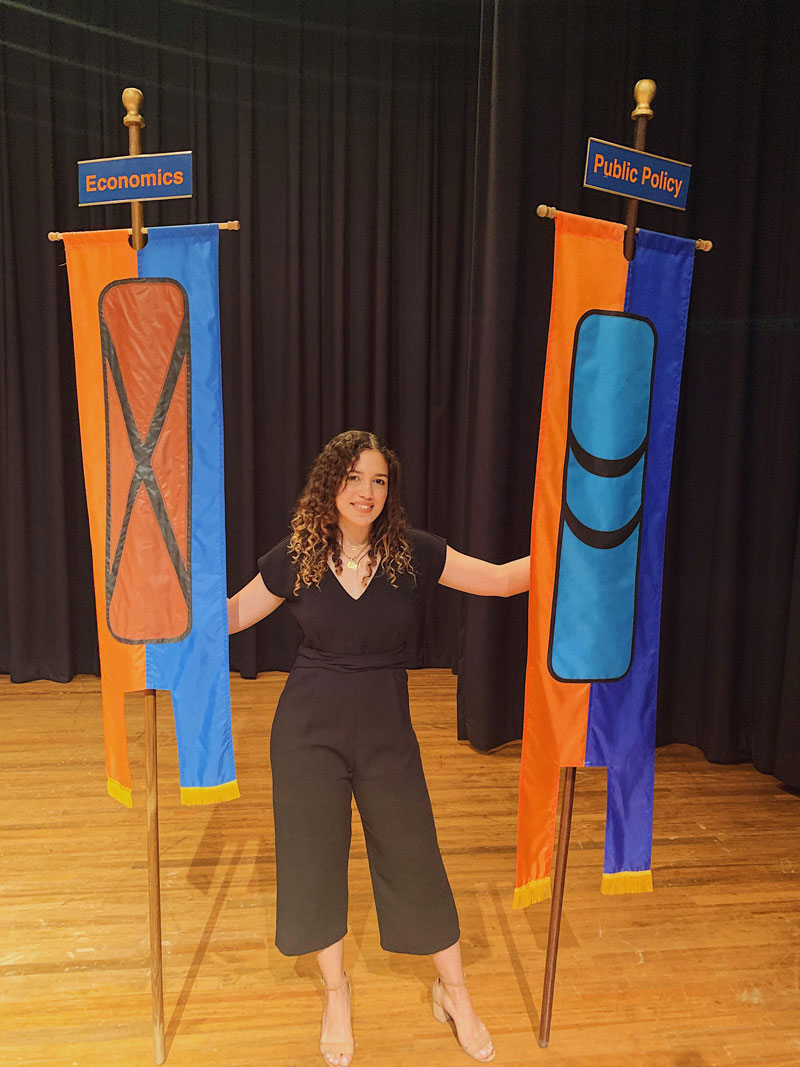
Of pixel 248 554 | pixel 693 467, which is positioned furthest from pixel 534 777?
pixel 248 554

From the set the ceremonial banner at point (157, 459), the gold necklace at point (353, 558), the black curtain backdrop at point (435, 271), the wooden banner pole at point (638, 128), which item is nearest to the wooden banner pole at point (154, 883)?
the ceremonial banner at point (157, 459)

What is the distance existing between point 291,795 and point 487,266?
260cm

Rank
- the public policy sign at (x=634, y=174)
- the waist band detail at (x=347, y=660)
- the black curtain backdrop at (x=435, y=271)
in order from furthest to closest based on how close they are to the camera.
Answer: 1. the black curtain backdrop at (x=435, y=271)
2. the waist band detail at (x=347, y=660)
3. the public policy sign at (x=634, y=174)

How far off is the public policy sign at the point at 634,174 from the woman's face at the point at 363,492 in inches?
30.8

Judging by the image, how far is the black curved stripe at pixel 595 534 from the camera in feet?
6.46

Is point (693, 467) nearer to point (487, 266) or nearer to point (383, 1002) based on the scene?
point (487, 266)

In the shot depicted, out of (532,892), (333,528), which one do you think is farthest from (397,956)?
(333,528)

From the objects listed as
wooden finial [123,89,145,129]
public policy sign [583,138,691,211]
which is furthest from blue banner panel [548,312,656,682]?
wooden finial [123,89,145,129]

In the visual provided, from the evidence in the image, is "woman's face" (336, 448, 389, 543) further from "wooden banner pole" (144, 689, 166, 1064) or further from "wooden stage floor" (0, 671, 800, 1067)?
"wooden stage floor" (0, 671, 800, 1067)

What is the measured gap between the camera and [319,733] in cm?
203

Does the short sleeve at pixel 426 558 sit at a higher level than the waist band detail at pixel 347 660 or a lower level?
higher

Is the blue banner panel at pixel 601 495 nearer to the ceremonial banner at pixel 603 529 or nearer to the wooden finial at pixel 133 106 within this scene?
the ceremonial banner at pixel 603 529

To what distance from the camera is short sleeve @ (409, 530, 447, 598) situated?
2.11 meters

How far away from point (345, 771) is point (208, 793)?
36 cm
